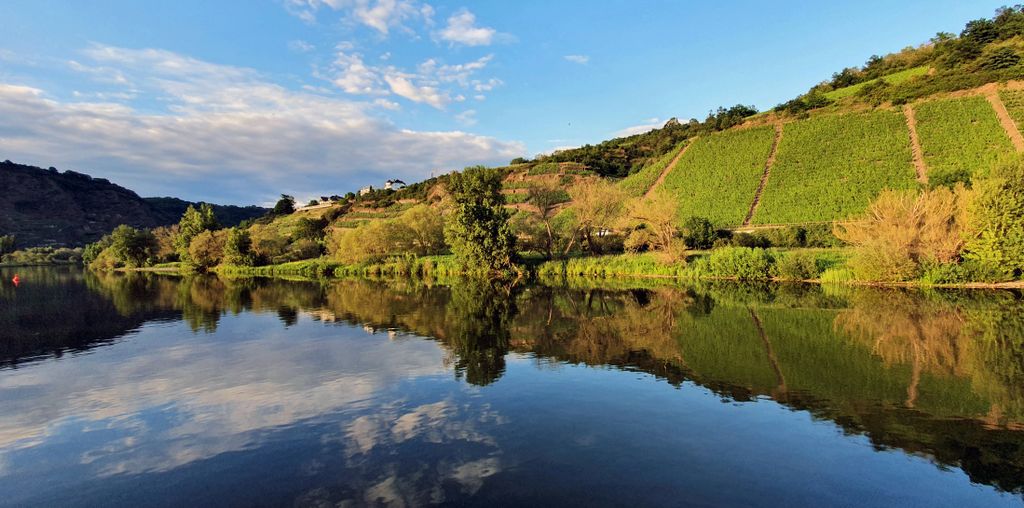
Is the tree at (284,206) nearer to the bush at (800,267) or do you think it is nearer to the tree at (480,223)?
the tree at (480,223)

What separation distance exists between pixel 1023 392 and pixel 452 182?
164ft

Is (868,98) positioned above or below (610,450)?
above

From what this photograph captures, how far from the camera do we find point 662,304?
31375 mm

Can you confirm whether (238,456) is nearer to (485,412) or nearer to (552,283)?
(485,412)

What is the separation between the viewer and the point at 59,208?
6186 inches

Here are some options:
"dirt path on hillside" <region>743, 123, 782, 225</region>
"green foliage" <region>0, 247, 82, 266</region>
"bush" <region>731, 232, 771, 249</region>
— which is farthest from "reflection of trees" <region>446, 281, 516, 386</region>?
"green foliage" <region>0, 247, 82, 266</region>

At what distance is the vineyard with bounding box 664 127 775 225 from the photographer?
74.4 metres

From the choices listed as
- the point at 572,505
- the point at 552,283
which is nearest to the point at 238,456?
the point at 572,505

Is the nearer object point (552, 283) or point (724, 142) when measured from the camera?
point (552, 283)

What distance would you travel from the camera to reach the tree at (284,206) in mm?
160125

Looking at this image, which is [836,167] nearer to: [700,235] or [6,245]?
[700,235]

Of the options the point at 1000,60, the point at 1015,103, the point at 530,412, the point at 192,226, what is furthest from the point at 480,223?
the point at 1000,60

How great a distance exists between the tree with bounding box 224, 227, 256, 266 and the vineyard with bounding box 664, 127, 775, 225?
227ft

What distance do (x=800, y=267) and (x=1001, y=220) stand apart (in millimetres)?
12912
